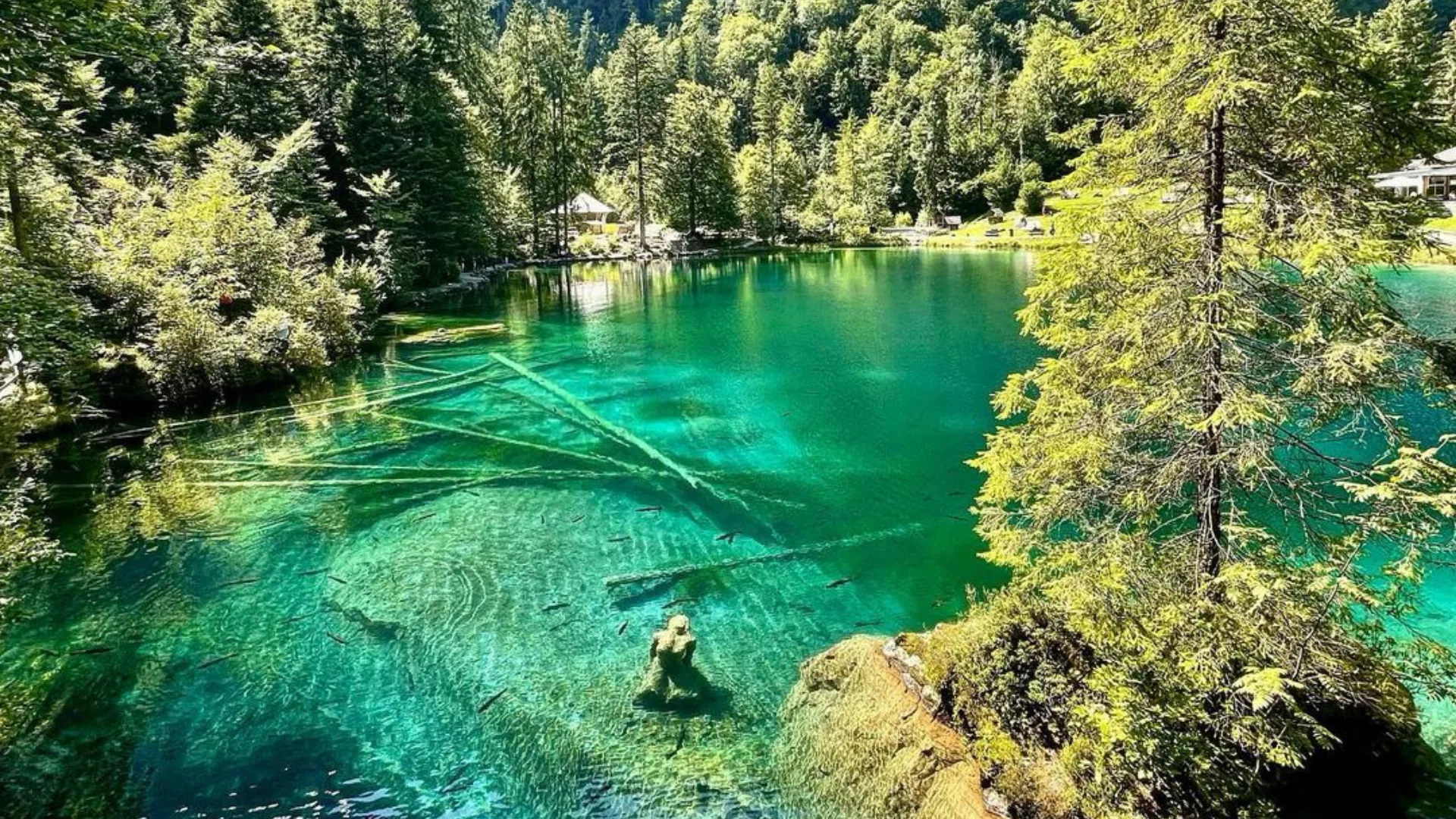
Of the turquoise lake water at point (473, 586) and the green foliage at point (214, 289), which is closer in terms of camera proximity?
the turquoise lake water at point (473, 586)

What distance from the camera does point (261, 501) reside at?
49.0 feet

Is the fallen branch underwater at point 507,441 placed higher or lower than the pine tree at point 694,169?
lower

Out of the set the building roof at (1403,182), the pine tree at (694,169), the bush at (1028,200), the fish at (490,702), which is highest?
the pine tree at (694,169)

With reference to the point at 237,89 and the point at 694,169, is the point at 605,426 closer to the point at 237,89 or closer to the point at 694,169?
the point at 237,89

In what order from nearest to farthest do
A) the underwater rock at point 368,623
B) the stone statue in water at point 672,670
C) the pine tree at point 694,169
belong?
the stone statue in water at point 672,670
the underwater rock at point 368,623
the pine tree at point 694,169

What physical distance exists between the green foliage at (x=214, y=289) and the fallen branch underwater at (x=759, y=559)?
17.5 m

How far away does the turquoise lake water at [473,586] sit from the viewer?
7.75 metres

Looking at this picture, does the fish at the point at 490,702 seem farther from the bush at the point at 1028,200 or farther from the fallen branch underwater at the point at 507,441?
the bush at the point at 1028,200

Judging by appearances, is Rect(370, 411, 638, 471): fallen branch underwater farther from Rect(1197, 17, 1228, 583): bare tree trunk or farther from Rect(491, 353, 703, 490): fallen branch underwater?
Rect(1197, 17, 1228, 583): bare tree trunk

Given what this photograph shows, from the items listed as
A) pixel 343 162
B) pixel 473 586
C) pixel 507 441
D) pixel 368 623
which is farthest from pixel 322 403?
pixel 343 162

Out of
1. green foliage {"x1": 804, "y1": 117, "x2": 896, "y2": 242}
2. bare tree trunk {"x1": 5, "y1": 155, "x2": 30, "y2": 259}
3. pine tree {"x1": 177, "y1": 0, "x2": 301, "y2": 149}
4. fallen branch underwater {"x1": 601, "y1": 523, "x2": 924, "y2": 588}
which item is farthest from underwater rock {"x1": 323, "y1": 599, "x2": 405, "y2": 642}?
green foliage {"x1": 804, "y1": 117, "x2": 896, "y2": 242}

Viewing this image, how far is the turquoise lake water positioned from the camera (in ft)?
25.4

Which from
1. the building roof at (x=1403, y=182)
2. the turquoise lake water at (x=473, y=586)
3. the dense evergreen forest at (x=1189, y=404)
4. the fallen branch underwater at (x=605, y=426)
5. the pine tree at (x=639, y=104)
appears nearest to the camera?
the dense evergreen forest at (x=1189, y=404)

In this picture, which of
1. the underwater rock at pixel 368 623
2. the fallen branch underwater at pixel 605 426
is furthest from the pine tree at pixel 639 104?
the underwater rock at pixel 368 623
